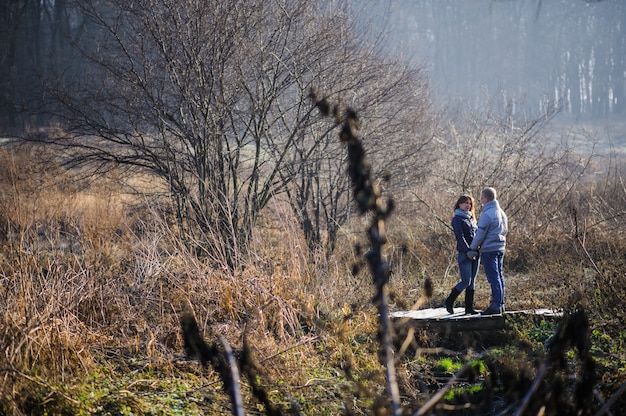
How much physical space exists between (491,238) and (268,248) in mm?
2930

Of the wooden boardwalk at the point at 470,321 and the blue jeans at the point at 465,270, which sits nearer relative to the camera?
the wooden boardwalk at the point at 470,321

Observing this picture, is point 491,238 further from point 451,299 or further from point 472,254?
point 451,299

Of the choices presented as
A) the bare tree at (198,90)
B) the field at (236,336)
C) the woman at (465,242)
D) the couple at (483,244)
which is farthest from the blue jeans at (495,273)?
the bare tree at (198,90)

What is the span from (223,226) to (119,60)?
3215mm

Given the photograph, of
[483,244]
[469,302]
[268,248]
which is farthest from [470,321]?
[268,248]

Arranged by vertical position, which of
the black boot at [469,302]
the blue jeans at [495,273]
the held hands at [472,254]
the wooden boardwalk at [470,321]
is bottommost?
the wooden boardwalk at [470,321]

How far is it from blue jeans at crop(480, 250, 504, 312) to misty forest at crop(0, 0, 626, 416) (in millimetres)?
94

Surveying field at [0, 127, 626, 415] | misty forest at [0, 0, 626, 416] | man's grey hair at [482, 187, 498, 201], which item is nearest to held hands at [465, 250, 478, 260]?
misty forest at [0, 0, 626, 416]

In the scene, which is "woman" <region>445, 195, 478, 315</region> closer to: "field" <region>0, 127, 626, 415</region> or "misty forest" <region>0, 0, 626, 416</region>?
"misty forest" <region>0, 0, 626, 416</region>

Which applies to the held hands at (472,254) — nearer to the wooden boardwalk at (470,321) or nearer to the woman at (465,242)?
the woman at (465,242)

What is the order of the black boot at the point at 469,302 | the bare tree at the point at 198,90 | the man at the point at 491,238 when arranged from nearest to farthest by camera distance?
the man at the point at 491,238 < the black boot at the point at 469,302 < the bare tree at the point at 198,90

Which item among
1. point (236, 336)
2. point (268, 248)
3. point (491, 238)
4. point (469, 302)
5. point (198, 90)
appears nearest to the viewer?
point (236, 336)

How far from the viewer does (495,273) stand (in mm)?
8055

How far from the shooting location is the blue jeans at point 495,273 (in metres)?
8.03
